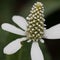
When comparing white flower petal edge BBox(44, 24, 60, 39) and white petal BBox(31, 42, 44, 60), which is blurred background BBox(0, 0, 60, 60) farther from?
white petal BBox(31, 42, 44, 60)

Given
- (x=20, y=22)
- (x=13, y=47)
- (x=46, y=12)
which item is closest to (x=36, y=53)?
(x=13, y=47)

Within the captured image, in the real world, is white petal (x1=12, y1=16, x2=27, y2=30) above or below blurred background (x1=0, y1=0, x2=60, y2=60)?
below

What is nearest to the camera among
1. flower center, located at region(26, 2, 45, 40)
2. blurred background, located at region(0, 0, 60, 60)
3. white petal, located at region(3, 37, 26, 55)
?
white petal, located at region(3, 37, 26, 55)

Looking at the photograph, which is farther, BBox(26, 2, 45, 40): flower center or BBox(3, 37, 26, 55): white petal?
BBox(26, 2, 45, 40): flower center

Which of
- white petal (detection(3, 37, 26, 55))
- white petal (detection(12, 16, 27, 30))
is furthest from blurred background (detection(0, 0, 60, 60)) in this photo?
white petal (detection(3, 37, 26, 55))

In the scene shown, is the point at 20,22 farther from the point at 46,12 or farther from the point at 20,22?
the point at 46,12

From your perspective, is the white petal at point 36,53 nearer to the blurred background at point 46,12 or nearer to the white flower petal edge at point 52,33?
the white flower petal edge at point 52,33

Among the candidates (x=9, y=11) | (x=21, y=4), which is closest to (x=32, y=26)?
(x=9, y=11)

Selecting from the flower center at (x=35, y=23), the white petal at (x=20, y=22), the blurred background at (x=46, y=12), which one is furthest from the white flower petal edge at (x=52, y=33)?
the blurred background at (x=46, y=12)
